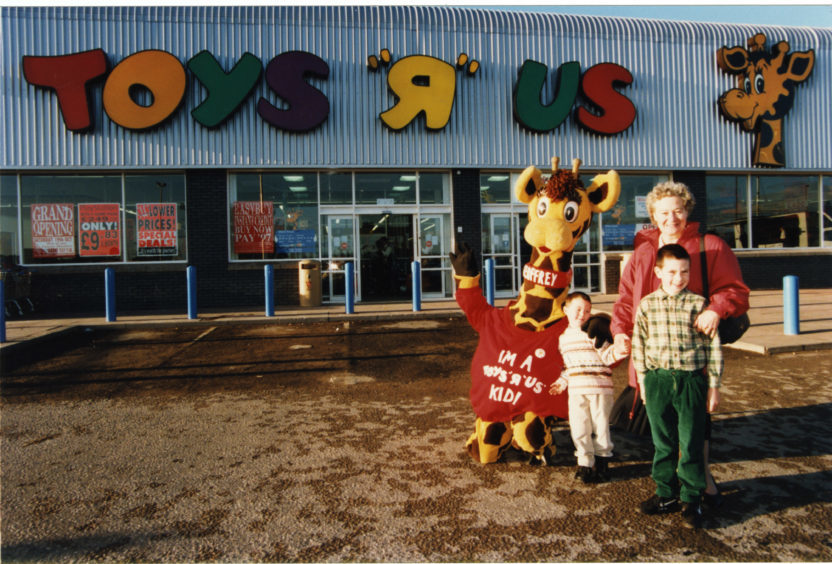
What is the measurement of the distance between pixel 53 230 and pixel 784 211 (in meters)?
20.4

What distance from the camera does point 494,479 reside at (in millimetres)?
3270

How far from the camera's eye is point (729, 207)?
1529 centimetres

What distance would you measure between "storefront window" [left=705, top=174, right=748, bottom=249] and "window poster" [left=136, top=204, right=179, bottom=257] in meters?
15.1

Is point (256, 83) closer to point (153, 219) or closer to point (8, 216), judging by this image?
point (153, 219)

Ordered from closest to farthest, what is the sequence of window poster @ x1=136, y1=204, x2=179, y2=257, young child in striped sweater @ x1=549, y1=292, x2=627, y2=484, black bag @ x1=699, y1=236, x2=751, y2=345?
black bag @ x1=699, y1=236, x2=751, y2=345 < young child in striped sweater @ x1=549, y1=292, x2=627, y2=484 < window poster @ x1=136, y1=204, x2=179, y2=257

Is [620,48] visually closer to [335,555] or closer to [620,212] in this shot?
[620,212]

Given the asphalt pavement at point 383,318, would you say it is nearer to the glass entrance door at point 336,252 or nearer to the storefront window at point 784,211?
the glass entrance door at point 336,252

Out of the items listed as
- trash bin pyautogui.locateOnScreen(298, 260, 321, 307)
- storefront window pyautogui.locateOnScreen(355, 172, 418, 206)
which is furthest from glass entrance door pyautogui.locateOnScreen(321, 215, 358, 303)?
trash bin pyautogui.locateOnScreen(298, 260, 321, 307)

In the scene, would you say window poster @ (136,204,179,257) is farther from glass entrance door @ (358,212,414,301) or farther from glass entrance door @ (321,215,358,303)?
glass entrance door @ (358,212,414,301)

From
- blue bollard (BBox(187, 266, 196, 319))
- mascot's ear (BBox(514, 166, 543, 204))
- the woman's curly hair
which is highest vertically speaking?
mascot's ear (BBox(514, 166, 543, 204))

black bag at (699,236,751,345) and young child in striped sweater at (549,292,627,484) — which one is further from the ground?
black bag at (699,236,751,345)

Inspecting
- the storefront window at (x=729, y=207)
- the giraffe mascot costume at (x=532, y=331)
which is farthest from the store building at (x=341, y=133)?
the giraffe mascot costume at (x=532, y=331)

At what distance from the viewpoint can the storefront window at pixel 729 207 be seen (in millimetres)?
15211

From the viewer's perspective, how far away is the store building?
12.4m
